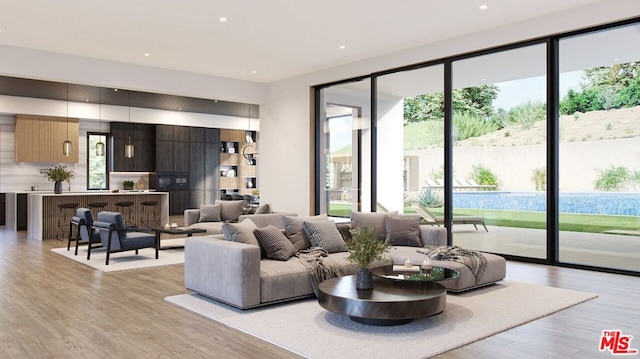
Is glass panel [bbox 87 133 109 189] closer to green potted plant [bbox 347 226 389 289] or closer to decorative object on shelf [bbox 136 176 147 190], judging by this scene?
decorative object on shelf [bbox 136 176 147 190]

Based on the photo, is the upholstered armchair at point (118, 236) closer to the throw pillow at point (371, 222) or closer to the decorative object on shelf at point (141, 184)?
the throw pillow at point (371, 222)

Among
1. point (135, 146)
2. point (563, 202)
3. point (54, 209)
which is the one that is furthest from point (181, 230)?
point (135, 146)

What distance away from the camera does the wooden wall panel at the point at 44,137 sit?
12.6 m

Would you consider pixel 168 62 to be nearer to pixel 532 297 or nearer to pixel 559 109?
pixel 559 109

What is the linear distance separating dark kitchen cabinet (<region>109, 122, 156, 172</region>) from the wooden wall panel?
1076 millimetres

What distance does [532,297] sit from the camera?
4.98m

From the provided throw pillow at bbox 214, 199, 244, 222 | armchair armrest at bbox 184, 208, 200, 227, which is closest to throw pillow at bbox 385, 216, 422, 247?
throw pillow at bbox 214, 199, 244, 222

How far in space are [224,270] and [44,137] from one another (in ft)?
34.2

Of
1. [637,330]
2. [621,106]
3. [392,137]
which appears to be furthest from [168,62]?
[637,330]

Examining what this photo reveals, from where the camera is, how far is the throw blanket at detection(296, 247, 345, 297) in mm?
4887

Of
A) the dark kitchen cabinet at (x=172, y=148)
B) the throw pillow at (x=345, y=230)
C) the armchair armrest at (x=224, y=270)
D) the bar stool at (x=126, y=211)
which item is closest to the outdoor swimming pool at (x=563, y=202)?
the throw pillow at (x=345, y=230)

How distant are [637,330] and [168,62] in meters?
8.14

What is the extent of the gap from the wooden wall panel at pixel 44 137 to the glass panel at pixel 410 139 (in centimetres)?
850

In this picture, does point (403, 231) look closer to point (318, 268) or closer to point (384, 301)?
point (318, 268)
